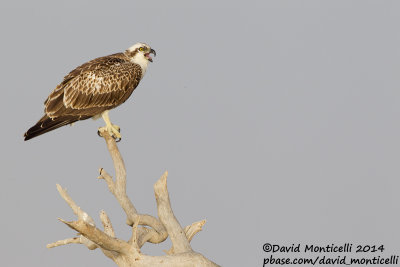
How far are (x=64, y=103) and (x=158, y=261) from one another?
4.58 m

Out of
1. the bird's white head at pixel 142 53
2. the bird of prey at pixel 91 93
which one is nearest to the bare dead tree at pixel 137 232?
the bird of prey at pixel 91 93

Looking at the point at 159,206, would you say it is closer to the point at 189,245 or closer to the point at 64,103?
the point at 189,245

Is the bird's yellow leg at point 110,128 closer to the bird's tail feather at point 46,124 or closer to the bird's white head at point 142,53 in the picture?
the bird's tail feather at point 46,124

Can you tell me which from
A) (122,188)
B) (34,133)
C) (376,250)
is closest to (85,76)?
(34,133)

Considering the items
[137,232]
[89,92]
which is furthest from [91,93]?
[137,232]

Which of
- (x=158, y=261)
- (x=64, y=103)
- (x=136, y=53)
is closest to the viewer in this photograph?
(x=158, y=261)

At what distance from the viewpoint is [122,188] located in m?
15.6

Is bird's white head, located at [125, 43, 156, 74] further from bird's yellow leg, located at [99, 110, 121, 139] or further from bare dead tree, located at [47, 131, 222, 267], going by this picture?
bare dead tree, located at [47, 131, 222, 267]

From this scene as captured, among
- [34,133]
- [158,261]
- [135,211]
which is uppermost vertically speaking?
[34,133]

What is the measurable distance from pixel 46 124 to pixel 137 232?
3238 mm

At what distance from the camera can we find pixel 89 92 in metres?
16.3

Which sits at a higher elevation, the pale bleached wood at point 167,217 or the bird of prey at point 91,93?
the bird of prey at point 91,93

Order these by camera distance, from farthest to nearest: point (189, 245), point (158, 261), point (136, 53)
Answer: point (136, 53), point (189, 245), point (158, 261)

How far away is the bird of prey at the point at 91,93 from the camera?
628 inches
